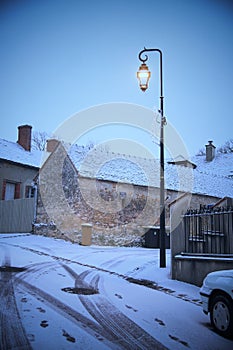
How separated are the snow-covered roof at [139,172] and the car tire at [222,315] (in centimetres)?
1517

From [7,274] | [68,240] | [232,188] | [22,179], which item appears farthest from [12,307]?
[232,188]

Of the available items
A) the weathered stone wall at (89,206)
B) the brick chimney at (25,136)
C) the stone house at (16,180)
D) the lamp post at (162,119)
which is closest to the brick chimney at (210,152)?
the stone house at (16,180)

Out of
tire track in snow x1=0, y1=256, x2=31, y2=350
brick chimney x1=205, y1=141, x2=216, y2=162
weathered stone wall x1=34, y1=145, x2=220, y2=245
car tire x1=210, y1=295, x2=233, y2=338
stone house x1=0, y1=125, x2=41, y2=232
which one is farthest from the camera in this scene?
brick chimney x1=205, y1=141, x2=216, y2=162

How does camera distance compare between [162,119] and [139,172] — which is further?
[139,172]

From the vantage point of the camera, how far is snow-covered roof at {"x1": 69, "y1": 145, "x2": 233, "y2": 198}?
21344 millimetres

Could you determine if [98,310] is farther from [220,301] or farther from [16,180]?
[16,180]

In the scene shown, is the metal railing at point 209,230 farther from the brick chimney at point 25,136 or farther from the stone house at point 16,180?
the brick chimney at point 25,136

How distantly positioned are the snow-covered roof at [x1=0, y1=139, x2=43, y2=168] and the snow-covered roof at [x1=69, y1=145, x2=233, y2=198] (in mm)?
4626

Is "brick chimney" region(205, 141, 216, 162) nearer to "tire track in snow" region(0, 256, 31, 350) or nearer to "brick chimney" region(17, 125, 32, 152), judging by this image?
"brick chimney" region(17, 125, 32, 152)

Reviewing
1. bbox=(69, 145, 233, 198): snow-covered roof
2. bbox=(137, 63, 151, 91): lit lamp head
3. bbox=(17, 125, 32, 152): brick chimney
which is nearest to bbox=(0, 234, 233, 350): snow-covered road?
bbox=(137, 63, 151, 91): lit lamp head

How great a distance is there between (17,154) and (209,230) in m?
20.9

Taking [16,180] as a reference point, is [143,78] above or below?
above

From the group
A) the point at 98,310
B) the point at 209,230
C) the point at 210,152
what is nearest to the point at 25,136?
the point at 210,152

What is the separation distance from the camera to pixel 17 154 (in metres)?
26.6
